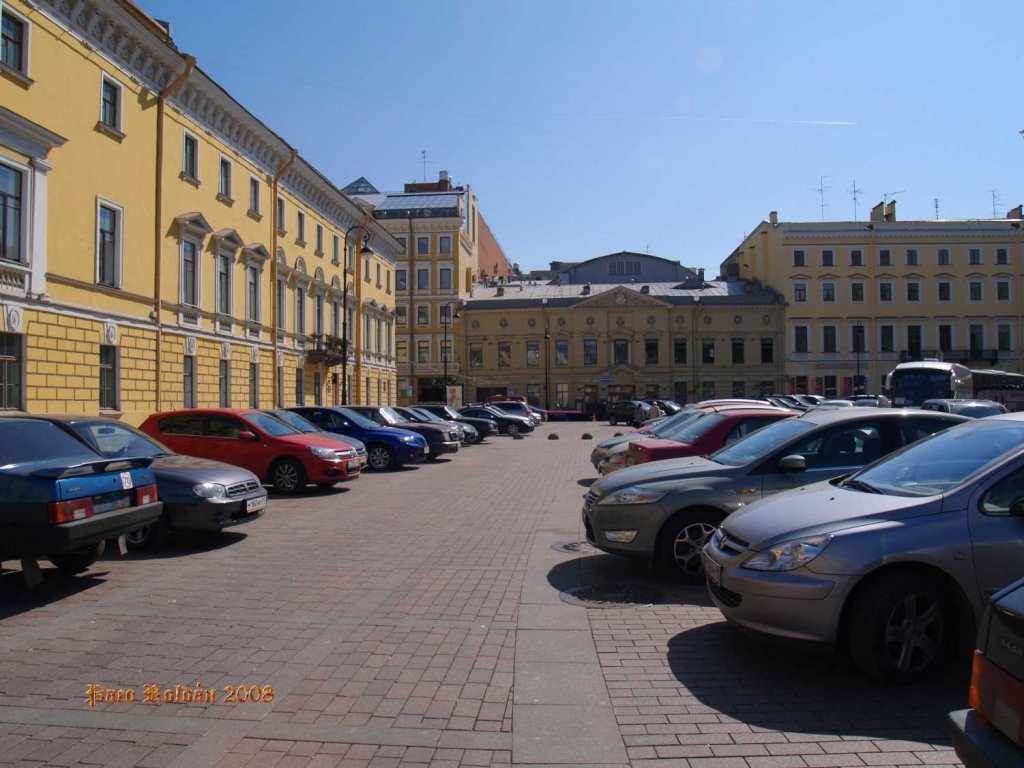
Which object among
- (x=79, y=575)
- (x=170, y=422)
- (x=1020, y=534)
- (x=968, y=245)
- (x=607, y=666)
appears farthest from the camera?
(x=968, y=245)

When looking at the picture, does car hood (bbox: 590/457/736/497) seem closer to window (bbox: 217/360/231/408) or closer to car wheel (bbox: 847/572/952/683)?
car wheel (bbox: 847/572/952/683)

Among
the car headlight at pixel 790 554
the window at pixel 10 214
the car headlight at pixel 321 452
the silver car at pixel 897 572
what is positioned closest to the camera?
the silver car at pixel 897 572

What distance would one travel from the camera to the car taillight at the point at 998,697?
249 cm

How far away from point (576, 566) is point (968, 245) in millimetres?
69268

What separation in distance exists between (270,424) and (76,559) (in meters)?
6.81

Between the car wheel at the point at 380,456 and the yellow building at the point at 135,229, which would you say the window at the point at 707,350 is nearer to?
the yellow building at the point at 135,229

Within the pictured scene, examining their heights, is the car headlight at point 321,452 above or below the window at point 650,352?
below

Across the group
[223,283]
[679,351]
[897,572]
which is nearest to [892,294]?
[679,351]

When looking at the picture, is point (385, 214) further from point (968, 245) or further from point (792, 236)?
point (968, 245)

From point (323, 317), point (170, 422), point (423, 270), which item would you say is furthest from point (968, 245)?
point (170, 422)

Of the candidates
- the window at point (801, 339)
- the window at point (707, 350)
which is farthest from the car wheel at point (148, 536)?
the window at point (801, 339)

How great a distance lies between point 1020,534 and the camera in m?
4.62

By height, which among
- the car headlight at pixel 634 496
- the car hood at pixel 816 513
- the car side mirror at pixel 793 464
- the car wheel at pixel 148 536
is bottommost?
the car wheel at pixel 148 536

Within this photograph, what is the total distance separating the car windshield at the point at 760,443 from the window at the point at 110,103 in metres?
19.6
